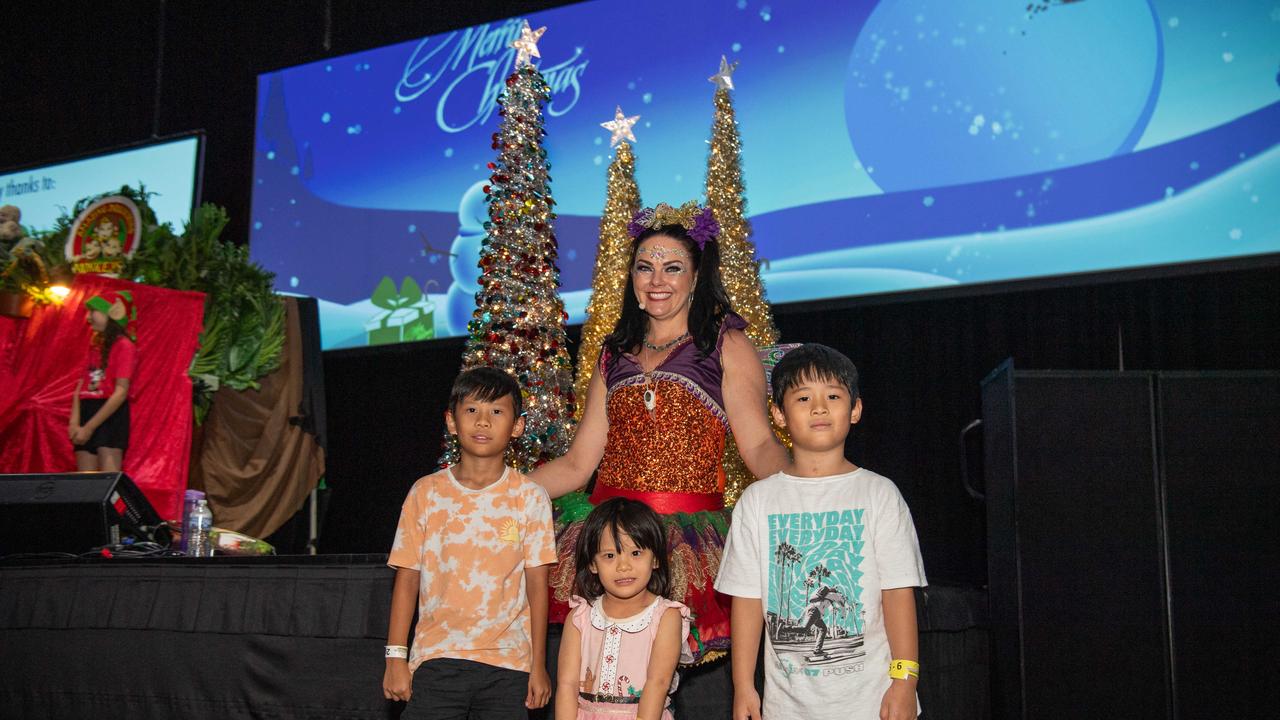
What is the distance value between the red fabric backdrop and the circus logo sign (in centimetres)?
38

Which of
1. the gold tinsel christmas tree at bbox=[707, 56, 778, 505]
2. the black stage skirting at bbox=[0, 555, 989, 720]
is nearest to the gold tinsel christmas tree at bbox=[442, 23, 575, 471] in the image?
the gold tinsel christmas tree at bbox=[707, 56, 778, 505]

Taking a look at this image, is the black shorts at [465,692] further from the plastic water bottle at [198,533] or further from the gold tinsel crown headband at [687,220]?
the plastic water bottle at [198,533]

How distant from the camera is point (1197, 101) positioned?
5148mm

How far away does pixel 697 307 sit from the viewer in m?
3.26

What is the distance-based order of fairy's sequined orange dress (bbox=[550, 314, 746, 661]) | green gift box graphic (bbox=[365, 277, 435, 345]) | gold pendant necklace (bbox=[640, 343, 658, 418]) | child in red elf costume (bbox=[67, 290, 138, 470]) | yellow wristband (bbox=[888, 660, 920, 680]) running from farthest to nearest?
green gift box graphic (bbox=[365, 277, 435, 345]) < child in red elf costume (bbox=[67, 290, 138, 470]) < gold pendant necklace (bbox=[640, 343, 658, 418]) < fairy's sequined orange dress (bbox=[550, 314, 746, 661]) < yellow wristband (bbox=[888, 660, 920, 680])

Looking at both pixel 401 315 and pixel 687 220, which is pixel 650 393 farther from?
pixel 401 315

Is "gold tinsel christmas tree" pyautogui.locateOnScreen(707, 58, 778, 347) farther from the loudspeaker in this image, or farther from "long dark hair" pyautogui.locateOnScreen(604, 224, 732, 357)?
the loudspeaker

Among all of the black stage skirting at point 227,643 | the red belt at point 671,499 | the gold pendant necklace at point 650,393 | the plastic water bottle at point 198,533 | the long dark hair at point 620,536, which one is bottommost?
the black stage skirting at point 227,643

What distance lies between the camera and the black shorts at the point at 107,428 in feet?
20.3

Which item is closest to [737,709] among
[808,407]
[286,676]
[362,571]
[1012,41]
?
[808,407]

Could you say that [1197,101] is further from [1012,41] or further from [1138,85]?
[1012,41]

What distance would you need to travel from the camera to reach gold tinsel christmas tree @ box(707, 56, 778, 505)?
5.45 metres

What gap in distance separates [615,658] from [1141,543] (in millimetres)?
2063

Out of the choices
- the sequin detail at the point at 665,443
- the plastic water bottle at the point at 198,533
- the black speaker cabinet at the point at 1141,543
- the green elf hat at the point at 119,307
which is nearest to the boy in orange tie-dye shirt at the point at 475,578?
the sequin detail at the point at 665,443
